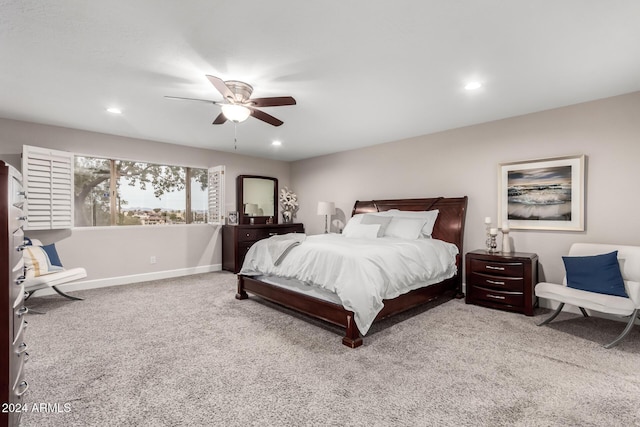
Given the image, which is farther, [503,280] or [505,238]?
[505,238]

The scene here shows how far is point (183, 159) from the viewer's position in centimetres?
572

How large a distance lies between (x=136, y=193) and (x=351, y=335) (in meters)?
4.60

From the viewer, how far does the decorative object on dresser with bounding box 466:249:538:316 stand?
11.5 ft

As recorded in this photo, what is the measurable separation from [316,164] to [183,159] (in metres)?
2.71

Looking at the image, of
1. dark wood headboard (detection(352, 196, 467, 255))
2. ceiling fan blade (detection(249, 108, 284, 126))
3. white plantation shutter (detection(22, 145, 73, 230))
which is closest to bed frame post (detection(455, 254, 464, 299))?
dark wood headboard (detection(352, 196, 467, 255))

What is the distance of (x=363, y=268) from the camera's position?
2.87 meters

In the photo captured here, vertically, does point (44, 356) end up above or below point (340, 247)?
below

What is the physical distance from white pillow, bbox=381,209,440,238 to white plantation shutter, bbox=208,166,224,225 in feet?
10.4

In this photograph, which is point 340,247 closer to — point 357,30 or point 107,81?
point 357,30

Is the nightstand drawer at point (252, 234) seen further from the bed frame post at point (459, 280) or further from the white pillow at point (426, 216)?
the bed frame post at point (459, 280)

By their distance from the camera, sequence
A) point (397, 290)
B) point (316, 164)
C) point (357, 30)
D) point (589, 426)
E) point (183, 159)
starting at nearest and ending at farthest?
point (589, 426), point (357, 30), point (397, 290), point (183, 159), point (316, 164)

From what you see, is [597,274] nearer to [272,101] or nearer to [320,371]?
[320,371]

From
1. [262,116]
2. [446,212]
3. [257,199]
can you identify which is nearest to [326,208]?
[257,199]

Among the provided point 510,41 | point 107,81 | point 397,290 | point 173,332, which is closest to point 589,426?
point 397,290
